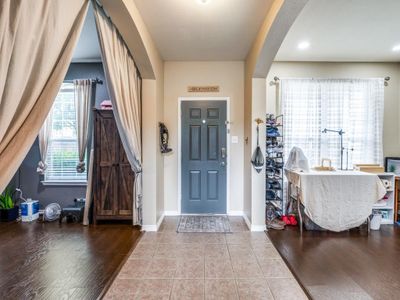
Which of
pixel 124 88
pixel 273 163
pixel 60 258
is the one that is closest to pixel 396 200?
pixel 273 163

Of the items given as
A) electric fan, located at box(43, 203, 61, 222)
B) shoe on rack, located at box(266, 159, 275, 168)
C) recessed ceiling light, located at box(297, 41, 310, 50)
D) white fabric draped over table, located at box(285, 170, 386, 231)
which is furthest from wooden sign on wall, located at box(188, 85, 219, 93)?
electric fan, located at box(43, 203, 61, 222)

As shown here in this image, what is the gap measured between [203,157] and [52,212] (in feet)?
8.81

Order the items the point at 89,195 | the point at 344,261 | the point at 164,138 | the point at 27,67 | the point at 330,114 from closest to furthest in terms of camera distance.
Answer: the point at 27,67 → the point at 344,261 → the point at 89,195 → the point at 164,138 → the point at 330,114

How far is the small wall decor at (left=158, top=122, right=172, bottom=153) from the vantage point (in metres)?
4.10

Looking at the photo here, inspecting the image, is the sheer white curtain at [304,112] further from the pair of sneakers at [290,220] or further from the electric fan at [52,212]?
the electric fan at [52,212]

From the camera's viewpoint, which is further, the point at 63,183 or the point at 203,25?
the point at 63,183

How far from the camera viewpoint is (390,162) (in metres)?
4.33

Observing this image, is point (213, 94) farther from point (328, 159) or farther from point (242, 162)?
point (328, 159)

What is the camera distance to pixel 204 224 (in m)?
3.93

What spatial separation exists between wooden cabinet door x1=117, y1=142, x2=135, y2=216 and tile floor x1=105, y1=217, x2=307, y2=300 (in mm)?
615

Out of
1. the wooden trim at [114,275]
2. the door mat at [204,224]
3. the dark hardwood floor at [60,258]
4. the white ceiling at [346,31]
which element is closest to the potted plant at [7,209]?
the dark hardwood floor at [60,258]

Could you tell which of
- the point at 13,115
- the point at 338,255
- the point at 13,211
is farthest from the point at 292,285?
the point at 13,211

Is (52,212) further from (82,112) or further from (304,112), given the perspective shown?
(304,112)

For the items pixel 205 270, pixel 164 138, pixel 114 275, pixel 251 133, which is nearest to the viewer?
pixel 114 275
